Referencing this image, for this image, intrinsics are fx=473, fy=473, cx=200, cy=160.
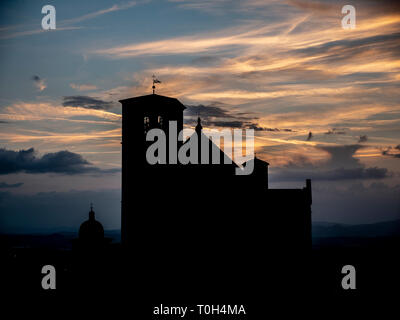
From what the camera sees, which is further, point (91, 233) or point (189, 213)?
point (91, 233)

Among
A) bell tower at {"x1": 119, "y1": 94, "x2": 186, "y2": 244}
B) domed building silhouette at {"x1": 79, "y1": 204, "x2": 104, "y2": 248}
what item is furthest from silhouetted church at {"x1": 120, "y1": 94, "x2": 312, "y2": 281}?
domed building silhouette at {"x1": 79, "y1": 204, "x2": 104, "y2": 248}

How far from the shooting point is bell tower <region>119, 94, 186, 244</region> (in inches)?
1668

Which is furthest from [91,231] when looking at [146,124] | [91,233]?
[146,124]

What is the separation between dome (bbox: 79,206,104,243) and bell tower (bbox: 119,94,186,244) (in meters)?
5.84

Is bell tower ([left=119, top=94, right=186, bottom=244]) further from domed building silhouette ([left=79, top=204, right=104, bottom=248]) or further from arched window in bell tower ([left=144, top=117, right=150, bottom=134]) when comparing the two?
domed building silhouette ([left=79, top=204, right=104, bottom=248])

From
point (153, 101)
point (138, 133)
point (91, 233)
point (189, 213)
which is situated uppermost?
point (153, 101)

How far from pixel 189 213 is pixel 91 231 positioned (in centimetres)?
1123

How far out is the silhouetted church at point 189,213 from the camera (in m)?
40.5

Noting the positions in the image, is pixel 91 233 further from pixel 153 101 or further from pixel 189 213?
pixel 153 101

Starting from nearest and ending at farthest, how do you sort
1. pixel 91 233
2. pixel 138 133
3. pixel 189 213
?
pixel 189 213 < pixel 138 133 < pixel 91 233

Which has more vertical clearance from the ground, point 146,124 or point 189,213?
point 146,124

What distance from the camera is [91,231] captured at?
47.2 m

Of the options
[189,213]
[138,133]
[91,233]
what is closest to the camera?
[189,213]
